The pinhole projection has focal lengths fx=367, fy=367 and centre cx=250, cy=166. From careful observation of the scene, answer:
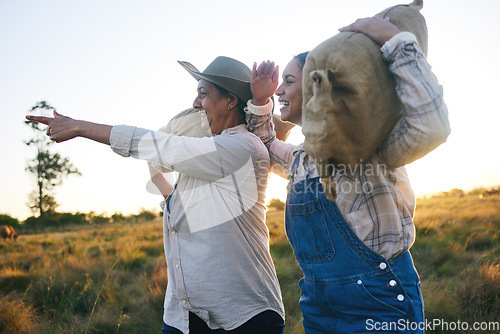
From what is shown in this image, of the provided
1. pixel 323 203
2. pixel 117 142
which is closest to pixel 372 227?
pixel 323 203

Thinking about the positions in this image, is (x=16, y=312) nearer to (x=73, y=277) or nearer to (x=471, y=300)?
(x=73, y=277)

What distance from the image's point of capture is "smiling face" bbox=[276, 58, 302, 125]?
2.00 m

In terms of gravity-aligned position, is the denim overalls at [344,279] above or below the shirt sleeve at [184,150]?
below

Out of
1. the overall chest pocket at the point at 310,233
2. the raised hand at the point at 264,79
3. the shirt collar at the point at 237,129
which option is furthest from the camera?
the shirt collar at the point at 237,129

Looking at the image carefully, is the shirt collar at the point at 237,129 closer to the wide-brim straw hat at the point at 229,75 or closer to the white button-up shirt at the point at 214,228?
Result: the white button-up shirt at the point at 214,228

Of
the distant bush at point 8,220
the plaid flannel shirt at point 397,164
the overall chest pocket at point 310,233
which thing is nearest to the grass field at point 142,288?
the overall chest pocket at point 310,233

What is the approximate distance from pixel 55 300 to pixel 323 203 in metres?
5.54

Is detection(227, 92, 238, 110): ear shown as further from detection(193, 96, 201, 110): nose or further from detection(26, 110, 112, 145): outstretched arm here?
detection(26, 110, 112, 145): outstretched arm

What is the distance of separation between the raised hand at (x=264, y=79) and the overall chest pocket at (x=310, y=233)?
75 centimetres

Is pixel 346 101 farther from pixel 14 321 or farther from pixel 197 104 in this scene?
pixel 14 321

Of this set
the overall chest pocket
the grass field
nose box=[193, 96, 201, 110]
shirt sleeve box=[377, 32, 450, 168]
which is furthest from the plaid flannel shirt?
the grass field

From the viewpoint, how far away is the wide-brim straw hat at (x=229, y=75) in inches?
95.1

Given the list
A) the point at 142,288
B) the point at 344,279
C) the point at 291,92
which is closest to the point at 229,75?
the point at 291,92

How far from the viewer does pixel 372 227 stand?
5.07ft
